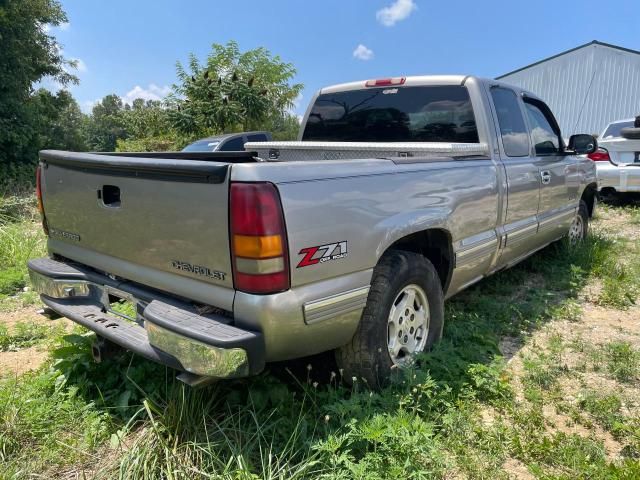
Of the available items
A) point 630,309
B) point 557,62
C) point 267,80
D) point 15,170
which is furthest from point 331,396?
point 557,62

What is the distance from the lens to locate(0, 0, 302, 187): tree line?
14.0m

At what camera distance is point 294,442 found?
225 centimetres

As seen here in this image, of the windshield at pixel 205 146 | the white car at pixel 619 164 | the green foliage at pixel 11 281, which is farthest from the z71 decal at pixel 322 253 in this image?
the white car at pixel 619 164

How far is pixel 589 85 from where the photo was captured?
24.3 metres

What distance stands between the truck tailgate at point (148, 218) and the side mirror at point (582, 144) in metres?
4.21

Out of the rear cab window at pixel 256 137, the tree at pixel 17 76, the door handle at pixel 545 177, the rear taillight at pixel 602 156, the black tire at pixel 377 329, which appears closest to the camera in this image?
the black tire at pixel 377 329

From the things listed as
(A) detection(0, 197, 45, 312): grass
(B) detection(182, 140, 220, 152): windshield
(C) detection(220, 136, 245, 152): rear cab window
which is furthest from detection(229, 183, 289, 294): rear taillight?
(B) detection(182, 140, 220, 152): windshield

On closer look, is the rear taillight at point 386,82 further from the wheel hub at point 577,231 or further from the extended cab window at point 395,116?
the wheel hub at point 577,231

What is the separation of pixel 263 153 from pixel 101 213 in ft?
6.44

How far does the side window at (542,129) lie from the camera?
4485 millimetres

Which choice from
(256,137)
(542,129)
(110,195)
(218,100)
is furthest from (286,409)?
(218,100)

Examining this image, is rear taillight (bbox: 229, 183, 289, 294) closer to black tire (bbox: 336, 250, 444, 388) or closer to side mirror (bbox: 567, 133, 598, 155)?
black tire (bbox: 336, 250, 444, 388)

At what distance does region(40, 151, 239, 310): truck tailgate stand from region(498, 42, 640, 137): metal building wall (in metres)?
26.4

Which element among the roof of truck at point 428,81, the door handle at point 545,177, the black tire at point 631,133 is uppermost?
the roof of truck at point 428,81
